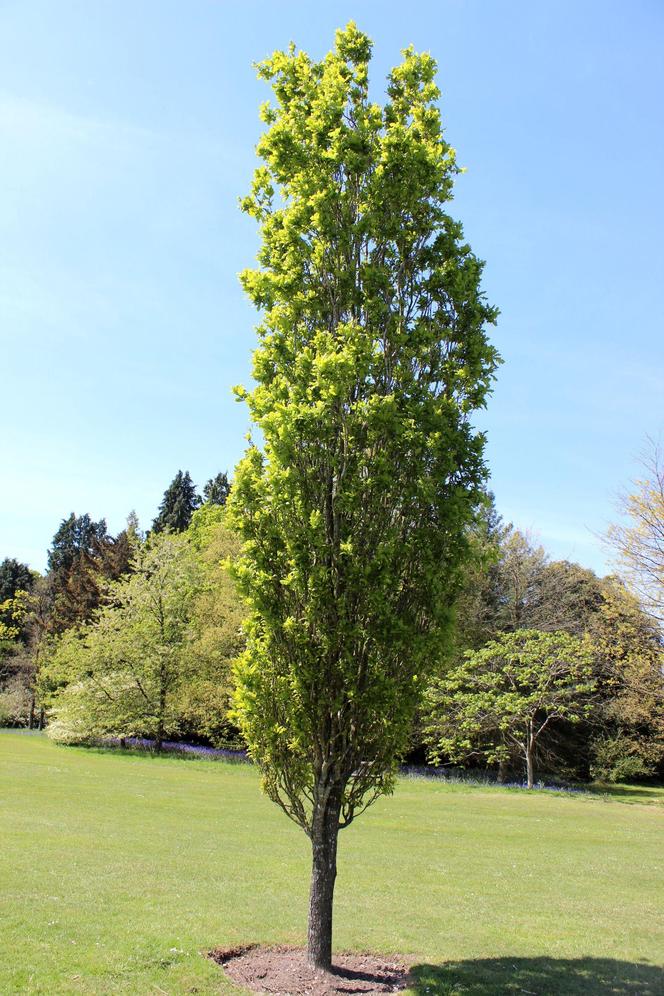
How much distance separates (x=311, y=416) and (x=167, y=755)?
106ft

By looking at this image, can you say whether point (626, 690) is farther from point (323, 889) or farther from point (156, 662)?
point (323, 889)

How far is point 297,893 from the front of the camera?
11.4 m

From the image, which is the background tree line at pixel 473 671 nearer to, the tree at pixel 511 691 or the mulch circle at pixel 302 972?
the tree at pixel 511 691

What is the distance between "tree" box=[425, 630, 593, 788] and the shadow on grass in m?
22.2

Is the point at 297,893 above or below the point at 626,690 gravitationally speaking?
below

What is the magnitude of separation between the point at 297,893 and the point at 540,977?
458cm

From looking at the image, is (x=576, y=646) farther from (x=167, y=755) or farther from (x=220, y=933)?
(x=220, y=933)

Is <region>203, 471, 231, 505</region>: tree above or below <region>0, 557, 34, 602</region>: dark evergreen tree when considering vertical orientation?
above

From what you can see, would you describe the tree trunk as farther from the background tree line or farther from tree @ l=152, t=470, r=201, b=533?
tree @ l=152, t=470, r=201, b=533

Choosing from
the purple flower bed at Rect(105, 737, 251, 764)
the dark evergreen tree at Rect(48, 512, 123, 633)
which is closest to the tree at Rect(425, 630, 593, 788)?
the purple flower bed at Rect(105, 737, 251, 764)

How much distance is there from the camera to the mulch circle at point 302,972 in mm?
7359

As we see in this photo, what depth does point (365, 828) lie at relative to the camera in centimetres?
1862

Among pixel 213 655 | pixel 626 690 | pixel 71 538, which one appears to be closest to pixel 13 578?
pixel 71 538

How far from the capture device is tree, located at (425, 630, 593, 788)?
3162 centimetres
